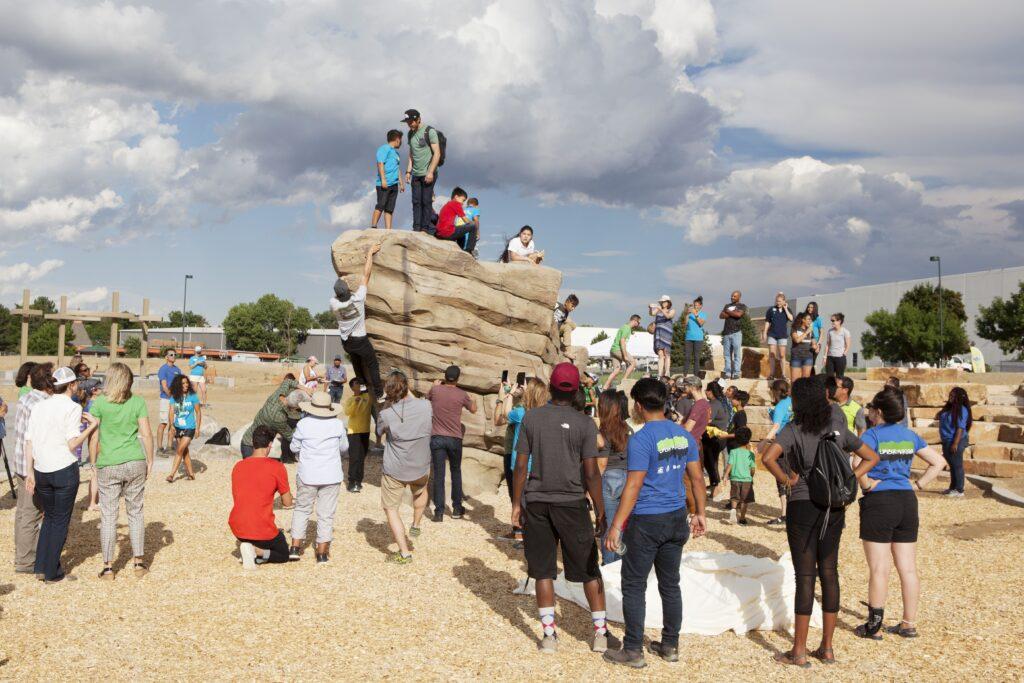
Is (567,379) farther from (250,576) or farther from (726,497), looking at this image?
(726,497)

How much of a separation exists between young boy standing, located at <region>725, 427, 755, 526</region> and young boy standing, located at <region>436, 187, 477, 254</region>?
17.2 ft

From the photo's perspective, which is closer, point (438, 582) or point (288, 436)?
point (438, 582)

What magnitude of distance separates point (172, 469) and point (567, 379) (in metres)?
7.98

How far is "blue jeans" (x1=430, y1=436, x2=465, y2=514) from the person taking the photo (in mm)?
9070

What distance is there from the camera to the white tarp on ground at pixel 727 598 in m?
5.72

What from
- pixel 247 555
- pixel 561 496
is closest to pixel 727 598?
pixel 561 496

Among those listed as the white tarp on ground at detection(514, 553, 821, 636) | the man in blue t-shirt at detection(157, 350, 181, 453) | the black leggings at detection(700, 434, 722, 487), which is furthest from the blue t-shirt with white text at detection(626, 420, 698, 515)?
the man in blue t-shirt at detection(157, 350, 181, 453)

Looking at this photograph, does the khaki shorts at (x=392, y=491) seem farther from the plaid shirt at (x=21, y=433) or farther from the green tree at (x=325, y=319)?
the green tree at (x=325, y=319)

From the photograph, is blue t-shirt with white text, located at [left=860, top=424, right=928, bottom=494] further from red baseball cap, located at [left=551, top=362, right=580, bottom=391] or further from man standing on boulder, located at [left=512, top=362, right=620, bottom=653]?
red baseball cap, located at [left=551, top=362, right=580, bottom=391]

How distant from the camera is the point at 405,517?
941 centimetres

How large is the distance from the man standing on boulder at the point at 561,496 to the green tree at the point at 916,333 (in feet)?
175

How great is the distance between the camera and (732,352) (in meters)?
18.0

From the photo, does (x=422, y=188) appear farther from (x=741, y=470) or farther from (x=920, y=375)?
(x=920, y=375)

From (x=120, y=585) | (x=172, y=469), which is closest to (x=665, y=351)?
(x=172, y=469)
